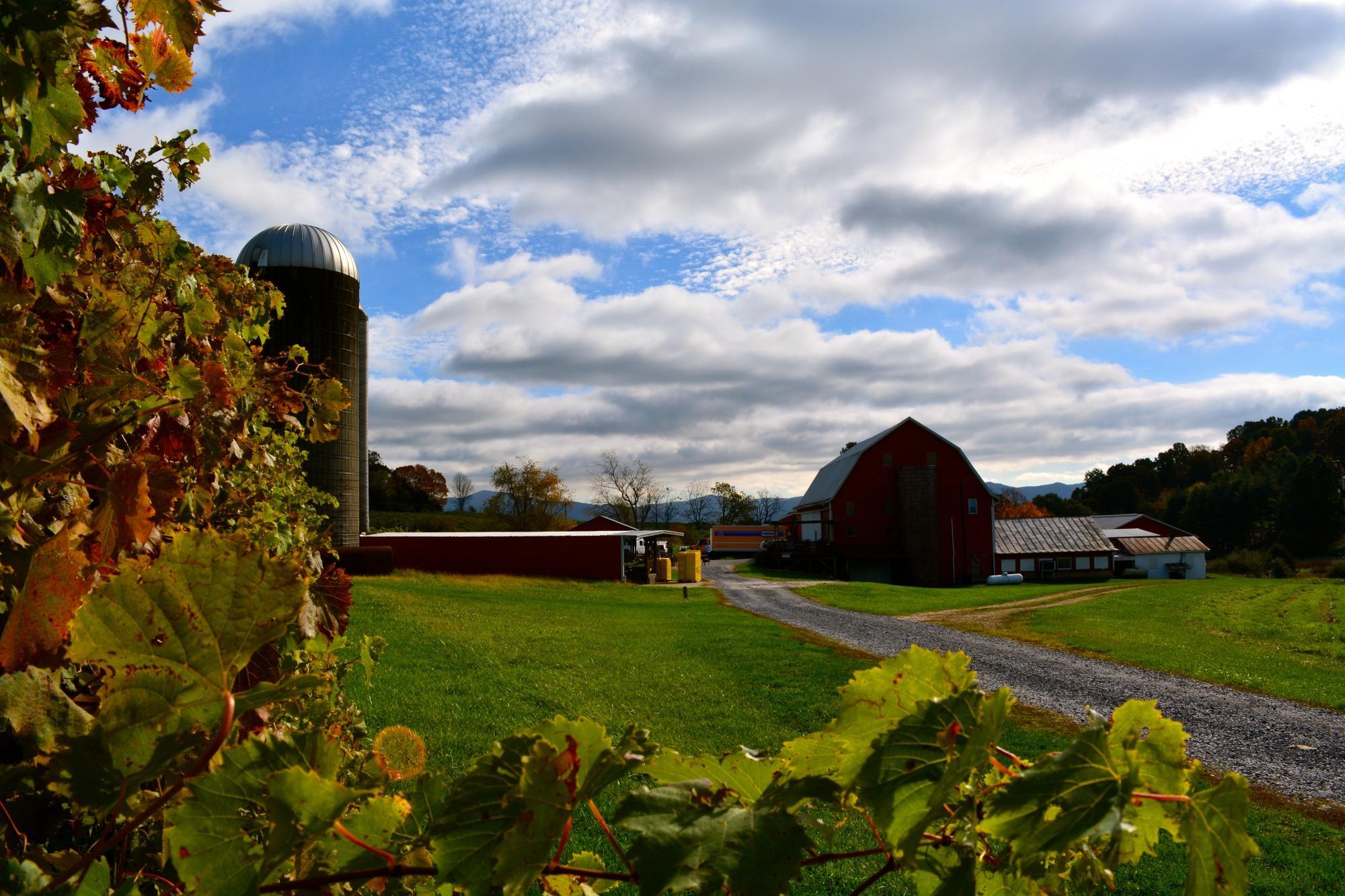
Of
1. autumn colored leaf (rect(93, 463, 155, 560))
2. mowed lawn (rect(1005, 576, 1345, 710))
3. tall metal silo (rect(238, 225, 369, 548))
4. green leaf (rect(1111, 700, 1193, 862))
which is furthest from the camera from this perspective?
tall metal silo (rect(238, 225, 369, 548))

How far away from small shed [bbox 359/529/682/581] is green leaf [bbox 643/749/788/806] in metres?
32.2

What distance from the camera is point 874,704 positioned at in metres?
0.69

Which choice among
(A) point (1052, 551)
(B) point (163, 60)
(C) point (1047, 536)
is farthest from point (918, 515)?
(B) point (163, 60)

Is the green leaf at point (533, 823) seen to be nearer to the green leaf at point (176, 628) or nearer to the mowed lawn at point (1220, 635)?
the green leaf at point (176, 628)

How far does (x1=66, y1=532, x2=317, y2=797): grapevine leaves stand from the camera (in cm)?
58

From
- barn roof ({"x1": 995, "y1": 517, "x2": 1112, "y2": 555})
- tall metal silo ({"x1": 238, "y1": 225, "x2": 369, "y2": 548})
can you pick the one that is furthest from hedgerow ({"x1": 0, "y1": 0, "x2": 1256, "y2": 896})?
barn roof ({"x1": 995, "y1": 517, "x2": 1112, "y2": 555})

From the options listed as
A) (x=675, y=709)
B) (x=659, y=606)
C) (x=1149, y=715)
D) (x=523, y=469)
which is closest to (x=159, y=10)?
(x=1149, y=715)

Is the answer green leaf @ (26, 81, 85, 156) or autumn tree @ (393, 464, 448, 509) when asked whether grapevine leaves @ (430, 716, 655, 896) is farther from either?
autumn tree @ (393, 464, 448, 509)

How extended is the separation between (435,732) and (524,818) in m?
7.59

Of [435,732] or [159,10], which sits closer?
[159,10]

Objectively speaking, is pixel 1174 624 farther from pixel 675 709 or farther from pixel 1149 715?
pixel 1149 715

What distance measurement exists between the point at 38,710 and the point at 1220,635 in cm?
2318

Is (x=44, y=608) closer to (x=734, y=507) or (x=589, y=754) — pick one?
(x=589, y=754)

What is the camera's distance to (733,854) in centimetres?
58
